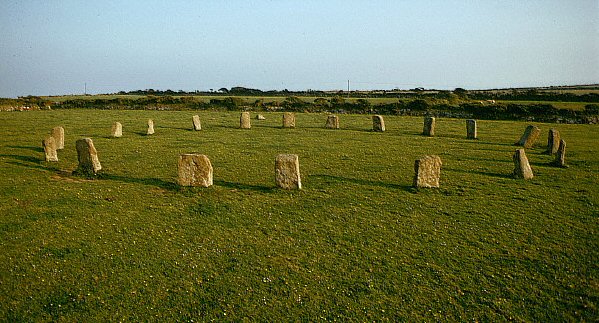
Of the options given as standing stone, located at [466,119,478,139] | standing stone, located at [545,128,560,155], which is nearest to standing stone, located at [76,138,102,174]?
standing stone, located at [545,128,560,155]

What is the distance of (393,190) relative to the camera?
12844 mm

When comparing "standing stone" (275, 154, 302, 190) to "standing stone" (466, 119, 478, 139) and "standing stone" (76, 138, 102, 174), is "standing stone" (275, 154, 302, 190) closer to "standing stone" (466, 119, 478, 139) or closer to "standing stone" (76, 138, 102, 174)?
"standing stone" (76, 138, 102, 174)

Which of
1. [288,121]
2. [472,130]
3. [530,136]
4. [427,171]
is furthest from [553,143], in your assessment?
[288,121]

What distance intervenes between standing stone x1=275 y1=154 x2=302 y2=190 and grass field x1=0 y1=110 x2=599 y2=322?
39 centimetres

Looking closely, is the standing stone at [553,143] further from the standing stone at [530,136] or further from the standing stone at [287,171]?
the standing stone at [287,171]

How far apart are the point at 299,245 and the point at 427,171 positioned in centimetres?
651

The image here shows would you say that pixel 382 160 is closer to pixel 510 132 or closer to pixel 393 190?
pixel 393 190

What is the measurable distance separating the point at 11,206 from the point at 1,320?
21.0 ft

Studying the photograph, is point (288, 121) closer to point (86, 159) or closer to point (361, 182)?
point (361, 182)

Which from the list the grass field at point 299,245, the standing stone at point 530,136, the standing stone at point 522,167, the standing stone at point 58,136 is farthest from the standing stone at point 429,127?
the standing stone at point 58,136

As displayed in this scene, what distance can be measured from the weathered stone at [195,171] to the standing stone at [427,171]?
736cm

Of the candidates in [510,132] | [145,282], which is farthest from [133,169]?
[510,132]

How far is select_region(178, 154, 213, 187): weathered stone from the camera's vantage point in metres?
12.6

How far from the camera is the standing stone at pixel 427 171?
41.7 ft
